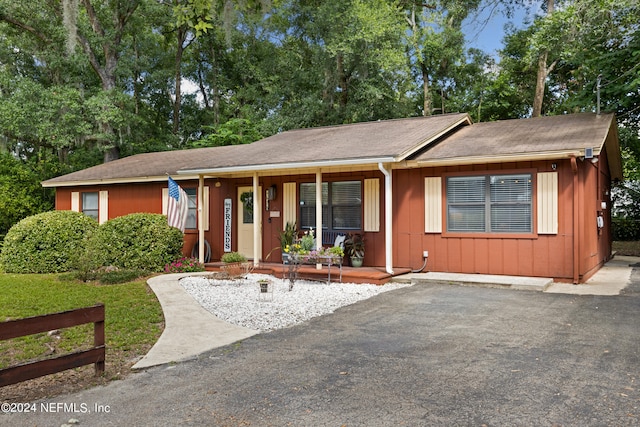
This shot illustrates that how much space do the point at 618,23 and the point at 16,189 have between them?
20.4 metres

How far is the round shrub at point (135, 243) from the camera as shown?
10391 millimetres

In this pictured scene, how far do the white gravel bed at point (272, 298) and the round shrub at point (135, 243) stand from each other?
131 cm

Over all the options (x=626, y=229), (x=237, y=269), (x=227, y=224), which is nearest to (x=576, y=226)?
(x=237, y=269)

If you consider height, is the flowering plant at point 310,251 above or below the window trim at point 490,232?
below

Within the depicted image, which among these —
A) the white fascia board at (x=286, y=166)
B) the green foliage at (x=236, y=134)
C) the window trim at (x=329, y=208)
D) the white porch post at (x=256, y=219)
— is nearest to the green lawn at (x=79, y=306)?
the white porch post at (x=256, y=219)

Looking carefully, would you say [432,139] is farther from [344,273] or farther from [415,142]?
[344,273]

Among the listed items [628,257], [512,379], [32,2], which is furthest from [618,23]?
[32,2]

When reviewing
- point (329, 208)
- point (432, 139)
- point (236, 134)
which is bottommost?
point (329, 208)

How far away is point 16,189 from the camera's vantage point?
17.4m

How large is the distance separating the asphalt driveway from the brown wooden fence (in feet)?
0.87

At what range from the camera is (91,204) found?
580 inches

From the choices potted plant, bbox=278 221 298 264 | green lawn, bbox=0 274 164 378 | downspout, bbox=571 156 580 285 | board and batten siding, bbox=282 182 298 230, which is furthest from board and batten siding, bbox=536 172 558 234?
green lawn, bbox=0 274 164 378

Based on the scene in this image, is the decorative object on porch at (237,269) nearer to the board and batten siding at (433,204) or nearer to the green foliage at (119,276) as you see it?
the green foliage at (119,276)

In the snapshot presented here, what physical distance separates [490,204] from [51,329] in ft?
24.3
